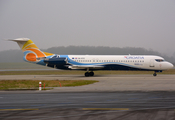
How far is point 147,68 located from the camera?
40812 mm

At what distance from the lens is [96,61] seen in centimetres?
4150

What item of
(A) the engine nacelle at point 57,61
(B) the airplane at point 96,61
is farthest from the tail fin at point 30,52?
(A) the engine nacelle at point 57,61

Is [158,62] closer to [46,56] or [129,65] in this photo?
[129,65]

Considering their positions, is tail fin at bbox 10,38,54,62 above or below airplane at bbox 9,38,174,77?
above

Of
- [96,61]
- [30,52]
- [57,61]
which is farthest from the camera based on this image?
[30,52]

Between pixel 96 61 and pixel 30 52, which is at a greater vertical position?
pixel 30 52

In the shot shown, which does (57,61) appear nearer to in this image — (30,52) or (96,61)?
(30,52)

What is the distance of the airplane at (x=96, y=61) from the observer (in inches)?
1597

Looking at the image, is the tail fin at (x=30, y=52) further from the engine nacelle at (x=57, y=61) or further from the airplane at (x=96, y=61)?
the engine nacelle at (x=57, y=61)

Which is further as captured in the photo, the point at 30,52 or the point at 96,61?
the point at 30,52

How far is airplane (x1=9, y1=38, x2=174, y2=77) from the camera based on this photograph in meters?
40.6

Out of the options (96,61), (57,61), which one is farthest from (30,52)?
(96,61)

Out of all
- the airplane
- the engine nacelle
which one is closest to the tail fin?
the airplane

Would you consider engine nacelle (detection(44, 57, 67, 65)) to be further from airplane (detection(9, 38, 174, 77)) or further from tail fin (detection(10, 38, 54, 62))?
tail fin (detection(10, 38, 54, 62))
